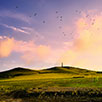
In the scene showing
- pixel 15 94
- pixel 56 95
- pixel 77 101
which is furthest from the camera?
pixel 15 94

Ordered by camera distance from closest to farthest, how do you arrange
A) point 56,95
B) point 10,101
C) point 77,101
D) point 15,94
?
point 77,101 < point 10,101 < point 56,95 < point 15,94

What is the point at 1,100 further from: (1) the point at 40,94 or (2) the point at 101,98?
(2) the point at 101,98

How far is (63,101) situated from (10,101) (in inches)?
240

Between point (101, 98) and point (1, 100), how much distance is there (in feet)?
37.5

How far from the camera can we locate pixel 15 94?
25.8m

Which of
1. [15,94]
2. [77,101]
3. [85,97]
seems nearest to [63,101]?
[77,101]

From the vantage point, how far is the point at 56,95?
23.9m

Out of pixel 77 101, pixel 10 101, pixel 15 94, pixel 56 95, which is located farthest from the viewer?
pixel 15 94

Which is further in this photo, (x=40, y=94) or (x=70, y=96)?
(x=40, y=94)

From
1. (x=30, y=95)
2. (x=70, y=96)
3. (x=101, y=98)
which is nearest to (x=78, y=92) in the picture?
(x=70, y=96)

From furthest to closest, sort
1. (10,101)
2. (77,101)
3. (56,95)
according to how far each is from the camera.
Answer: (56,95) → (10,101) → (77,101)

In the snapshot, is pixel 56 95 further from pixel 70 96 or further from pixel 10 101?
pixel 10 101

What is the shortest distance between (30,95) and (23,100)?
2.38m

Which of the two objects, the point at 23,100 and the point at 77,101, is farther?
the point at 23,100
